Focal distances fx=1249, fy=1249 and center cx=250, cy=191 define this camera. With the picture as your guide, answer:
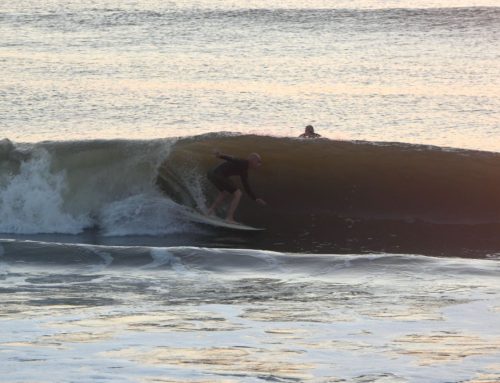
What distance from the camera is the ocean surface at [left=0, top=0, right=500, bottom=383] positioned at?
33.8 feet

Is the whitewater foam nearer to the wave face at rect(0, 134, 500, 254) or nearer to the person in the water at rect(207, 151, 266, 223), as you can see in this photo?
the wave face at rect(0, 134, 500, 254)

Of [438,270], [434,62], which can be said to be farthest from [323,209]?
[434,62]

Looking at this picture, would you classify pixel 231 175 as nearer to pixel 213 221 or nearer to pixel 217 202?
pixel 217 202

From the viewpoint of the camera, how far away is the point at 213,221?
64.9 feet

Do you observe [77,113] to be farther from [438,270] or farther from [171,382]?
[171,382]

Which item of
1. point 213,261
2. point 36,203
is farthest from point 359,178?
point 213,261

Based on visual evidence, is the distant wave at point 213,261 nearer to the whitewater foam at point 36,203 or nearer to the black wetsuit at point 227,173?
the black wetsuit at point 227,173

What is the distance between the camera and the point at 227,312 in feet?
38.8

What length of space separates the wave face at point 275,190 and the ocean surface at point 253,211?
2.0 inches

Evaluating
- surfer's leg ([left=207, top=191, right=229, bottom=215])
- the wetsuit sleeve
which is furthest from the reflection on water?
surfer's leg ([left=207, top=191, right=229, bottom=215])

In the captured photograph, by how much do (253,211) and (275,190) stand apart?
0.86 meters

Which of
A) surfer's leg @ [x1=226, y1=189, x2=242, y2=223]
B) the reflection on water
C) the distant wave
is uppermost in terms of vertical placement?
surfer's leg @ [x1=226, y1=189, x2=242, y2=223]

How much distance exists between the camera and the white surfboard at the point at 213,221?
1956cm

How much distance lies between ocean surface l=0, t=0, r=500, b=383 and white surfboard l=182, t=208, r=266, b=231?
0.10m
